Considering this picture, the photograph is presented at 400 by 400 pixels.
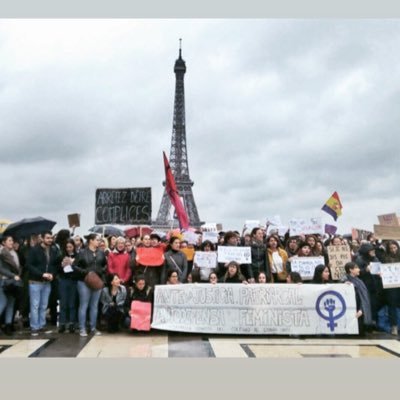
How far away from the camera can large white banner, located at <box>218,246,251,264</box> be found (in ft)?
34.4

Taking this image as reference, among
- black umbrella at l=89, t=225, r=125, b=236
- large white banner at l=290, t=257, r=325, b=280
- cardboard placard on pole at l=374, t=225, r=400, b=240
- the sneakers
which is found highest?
black umbrella at l=89, t=225, r=125, b=236

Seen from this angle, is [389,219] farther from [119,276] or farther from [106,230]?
[106,230]

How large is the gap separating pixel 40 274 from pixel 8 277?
1.90ft

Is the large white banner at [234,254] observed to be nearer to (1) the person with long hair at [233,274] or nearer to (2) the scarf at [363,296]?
(1) the person with long hair at [233,274]

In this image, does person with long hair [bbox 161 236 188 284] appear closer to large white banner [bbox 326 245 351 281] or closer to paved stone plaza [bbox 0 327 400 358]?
paved stone plaza [bbox 0 327 400 358]

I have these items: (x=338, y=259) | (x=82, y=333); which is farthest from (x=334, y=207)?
(x=82, y=333)

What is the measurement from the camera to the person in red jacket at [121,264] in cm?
1046

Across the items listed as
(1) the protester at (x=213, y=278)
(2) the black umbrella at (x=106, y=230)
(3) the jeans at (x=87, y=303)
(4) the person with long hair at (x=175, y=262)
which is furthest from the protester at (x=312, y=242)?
(2) the black umbrella at (x=106, y=230)

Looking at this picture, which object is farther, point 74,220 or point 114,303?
point 74,220

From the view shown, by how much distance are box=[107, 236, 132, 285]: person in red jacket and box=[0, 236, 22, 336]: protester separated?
5.74 ft

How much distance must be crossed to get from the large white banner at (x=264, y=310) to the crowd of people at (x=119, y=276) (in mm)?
299

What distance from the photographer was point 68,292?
1028 cm

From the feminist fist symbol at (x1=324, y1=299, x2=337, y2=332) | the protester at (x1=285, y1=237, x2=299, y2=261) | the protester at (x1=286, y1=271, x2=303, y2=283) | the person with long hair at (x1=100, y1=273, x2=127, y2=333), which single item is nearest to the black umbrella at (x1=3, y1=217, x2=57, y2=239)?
the person with long hair at (x1=100, y1=273, x2=127, y2=333)

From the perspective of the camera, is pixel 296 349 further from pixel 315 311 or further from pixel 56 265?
pixel 56 265
